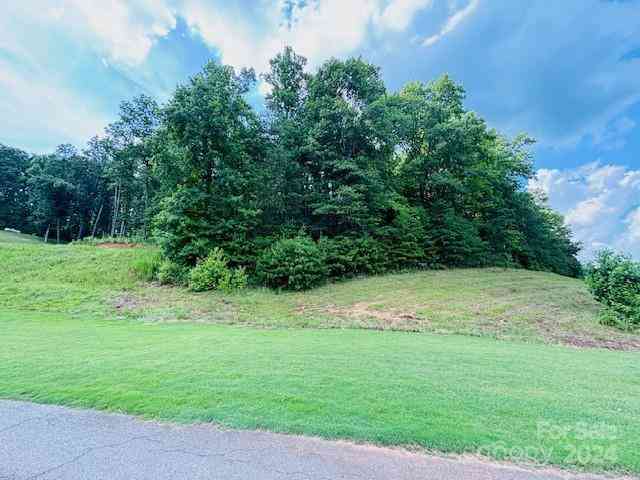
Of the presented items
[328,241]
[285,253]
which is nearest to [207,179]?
[285,253]

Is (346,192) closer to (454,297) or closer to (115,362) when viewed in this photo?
(454,297)

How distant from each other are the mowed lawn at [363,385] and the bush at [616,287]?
3.05 meters

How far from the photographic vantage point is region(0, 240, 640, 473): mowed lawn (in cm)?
276

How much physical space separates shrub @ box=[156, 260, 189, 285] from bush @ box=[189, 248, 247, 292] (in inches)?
33.1

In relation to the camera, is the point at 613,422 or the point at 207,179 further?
the point at 207,179

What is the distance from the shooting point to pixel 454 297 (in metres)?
12.6

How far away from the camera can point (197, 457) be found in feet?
8.08

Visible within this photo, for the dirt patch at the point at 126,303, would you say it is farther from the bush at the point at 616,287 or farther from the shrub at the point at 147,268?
the bush at the point at 616,287

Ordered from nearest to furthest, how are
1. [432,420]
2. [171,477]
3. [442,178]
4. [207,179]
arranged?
[171,477] < [432,420] < [207,179] < [442,178]

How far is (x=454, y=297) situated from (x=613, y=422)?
388 inches

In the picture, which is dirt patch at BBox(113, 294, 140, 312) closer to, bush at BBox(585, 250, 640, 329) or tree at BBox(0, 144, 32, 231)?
bush at BBox(585, 250, 640, 329)

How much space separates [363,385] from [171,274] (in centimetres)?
1353

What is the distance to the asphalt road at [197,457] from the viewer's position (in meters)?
2.25

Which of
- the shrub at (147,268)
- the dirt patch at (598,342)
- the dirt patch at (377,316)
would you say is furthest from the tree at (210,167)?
the dirt patch at (598,342)
